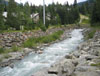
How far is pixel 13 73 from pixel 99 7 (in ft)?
82.7

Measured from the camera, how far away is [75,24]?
186 ft

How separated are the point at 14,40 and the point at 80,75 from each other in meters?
14.2

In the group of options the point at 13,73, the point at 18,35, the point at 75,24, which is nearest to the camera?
the point at 13,73

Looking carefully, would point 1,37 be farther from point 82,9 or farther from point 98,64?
point 82,9

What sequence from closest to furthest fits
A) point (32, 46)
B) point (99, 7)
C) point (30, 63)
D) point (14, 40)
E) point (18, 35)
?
point (30, 63) < point (32, 46) < point (14, 40) < point (18, 35) < point (99, 7)

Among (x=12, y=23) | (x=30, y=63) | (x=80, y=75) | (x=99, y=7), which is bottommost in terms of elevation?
(x=30, y=63)


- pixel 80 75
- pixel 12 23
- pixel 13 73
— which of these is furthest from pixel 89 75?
pixel 12 23

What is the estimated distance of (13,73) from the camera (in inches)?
381

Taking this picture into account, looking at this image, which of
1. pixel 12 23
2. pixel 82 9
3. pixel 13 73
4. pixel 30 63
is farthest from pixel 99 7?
pixel 82 9

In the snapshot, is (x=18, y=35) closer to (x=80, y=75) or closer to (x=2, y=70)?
(x=2, y=70)

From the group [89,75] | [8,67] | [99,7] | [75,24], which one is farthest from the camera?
[75,24]

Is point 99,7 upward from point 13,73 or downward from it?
upward

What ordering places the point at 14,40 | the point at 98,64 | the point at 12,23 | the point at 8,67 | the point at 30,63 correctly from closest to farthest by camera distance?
the point at 98,64
the point at 8,67
the point at 30,63
the point at 14,40
the point at 12,23

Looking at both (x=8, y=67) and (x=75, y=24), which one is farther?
(x=75, y=24)
